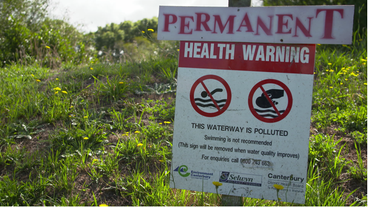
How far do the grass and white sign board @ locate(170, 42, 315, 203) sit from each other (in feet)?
1.31

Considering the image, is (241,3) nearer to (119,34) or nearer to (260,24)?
(260,24)

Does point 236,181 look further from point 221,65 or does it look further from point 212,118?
point 221,65

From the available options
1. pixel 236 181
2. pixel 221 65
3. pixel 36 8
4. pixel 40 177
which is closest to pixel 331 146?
pixel 236 181

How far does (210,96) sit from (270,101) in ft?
1.34

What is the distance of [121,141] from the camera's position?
309 centimetres

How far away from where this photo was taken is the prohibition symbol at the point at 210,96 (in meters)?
1.86

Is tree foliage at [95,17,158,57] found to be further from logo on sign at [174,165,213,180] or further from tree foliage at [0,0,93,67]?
logo on sign at [174,165,213,180]

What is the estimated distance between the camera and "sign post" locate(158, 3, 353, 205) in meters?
1.77

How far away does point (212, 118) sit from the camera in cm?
188

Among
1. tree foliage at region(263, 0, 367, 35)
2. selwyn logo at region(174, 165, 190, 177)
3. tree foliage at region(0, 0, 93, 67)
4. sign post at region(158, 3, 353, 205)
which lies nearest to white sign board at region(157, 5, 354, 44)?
sign post at region(158, 3, 353, 205)

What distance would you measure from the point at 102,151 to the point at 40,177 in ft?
2.09

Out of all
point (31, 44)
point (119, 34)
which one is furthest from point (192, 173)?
point (119, 34)

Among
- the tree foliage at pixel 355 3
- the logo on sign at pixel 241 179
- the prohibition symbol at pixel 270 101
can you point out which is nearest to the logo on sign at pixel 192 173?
the logo on sign at pixel 241 179

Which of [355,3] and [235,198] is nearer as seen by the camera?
[235,198]
